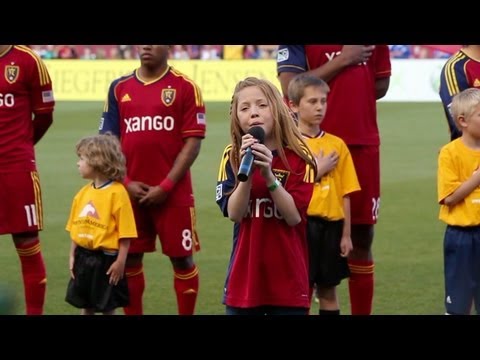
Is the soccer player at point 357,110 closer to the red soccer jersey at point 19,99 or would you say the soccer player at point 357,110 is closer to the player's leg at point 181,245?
the player's leg at point 181,245

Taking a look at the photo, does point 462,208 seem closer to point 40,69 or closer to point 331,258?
point 331,258

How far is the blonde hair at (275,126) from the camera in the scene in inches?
188

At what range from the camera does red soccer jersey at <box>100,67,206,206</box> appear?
668 cm

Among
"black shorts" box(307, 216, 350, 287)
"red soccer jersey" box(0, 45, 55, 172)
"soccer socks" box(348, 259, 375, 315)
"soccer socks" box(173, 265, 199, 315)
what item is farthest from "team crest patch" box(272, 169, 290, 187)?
"red soccer jersey" box(0, 45, 55, 172)

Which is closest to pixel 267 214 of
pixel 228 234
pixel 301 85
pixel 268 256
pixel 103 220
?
pixel 268 256

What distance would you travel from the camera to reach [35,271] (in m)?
6.93

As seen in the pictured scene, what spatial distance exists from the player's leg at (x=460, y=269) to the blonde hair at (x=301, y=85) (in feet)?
3.55

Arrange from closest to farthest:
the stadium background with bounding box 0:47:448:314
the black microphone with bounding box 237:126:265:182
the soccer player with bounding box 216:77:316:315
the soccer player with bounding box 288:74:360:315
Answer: the black microphone with bounding box 237:126:265:182 → the soccer player with bounding box 216:77:316:315 → the soccer player with bounding box 288:74:360:315 → the stadium background with bounding box 0:47:448:314

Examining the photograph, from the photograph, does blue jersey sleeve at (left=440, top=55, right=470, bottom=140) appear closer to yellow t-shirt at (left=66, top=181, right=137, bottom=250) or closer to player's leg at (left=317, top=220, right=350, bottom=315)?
player's leg at (left=317, top=220, right=350, bottom=315)

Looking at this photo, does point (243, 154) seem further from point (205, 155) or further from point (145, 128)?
point (205, 155)

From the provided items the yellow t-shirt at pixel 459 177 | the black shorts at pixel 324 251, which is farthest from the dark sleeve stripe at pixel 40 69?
the yellow t-shirt at pixel 459 177

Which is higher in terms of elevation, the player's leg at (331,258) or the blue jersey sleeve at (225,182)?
the blue jersey sleeve at (225,182)

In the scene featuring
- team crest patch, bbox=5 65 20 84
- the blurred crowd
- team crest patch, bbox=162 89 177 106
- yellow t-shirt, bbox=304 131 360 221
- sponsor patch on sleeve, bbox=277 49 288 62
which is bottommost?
yellow t-shirt, bbox=304 131 360 221

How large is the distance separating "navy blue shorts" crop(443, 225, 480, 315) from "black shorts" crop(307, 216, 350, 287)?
2.26 feet
